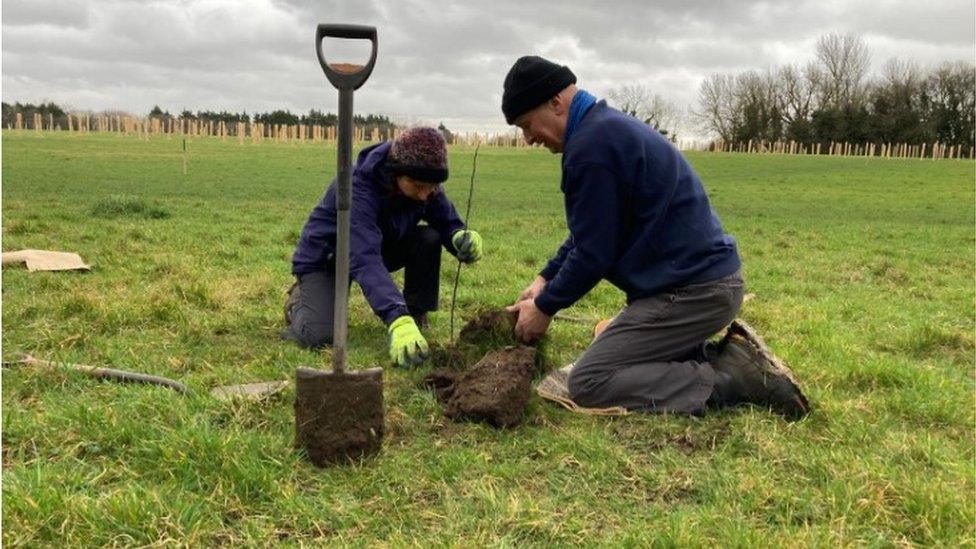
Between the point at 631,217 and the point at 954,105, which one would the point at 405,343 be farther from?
the point at 954,105

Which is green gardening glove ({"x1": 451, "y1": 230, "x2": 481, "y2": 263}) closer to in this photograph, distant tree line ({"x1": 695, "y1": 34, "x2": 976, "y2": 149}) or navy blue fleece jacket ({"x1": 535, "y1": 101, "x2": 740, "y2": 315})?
navy blue fleece jacket ({"x1": 535, "y1": 101, "x2": 740, "y2": 315})

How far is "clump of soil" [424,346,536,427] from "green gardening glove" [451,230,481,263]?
5.11 feet

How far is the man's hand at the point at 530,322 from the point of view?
423cm

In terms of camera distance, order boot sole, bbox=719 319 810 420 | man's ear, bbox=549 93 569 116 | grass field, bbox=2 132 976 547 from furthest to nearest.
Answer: boot sole, bbox=719 319 810 420 → man's ear, bbox=549 93 569 116 → grass field, bbox=2 132 976 547

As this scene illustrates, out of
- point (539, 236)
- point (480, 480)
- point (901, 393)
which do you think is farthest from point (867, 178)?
point (480, 480)

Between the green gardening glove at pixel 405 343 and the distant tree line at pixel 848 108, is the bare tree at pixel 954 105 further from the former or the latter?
the green gardening glove at pixel 405 343

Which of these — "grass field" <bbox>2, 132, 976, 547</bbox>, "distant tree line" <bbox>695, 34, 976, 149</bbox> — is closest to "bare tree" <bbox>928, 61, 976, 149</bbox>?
"distant tree line" <bbox>695, 34, 976, 149</bbox>

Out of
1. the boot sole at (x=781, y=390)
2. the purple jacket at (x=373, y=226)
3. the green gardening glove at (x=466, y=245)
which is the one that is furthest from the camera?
the green gardening glove at (x=466, y=245)

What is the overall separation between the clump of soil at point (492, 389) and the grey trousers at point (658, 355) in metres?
0.36

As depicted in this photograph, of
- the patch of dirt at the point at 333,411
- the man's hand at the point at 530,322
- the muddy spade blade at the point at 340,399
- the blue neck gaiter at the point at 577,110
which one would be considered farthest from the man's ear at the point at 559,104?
the patch of dirt at the point at 333,411

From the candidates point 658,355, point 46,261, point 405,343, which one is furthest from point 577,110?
point 46,261

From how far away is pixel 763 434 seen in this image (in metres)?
3.60

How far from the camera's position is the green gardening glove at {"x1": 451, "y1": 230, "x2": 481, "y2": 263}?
5559 mm

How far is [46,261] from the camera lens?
289 inches
